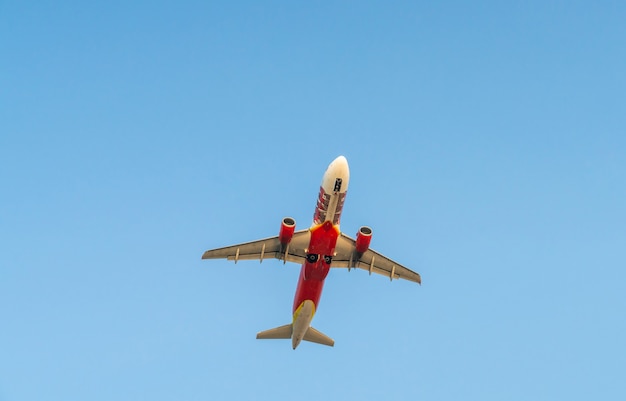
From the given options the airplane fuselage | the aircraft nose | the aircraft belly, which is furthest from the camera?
the aircraft belly

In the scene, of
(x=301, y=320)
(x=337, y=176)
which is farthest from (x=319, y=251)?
(x=301, y=320)

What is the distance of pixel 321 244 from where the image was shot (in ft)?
174

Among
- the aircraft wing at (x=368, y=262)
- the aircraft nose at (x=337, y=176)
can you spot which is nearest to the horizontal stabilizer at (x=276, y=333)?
the aircraft wing at (x=368, y=262)

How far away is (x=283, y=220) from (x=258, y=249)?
3970 mm

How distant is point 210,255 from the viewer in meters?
55.4

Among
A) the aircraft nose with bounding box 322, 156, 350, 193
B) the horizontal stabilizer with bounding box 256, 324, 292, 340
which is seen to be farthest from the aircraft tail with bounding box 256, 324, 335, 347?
the aircraft nose with bounding box 322, 156, 350, 193

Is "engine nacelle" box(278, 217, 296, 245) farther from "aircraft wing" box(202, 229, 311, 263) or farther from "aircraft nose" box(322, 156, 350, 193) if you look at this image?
"aircraft nose" box(322, 156, 350, 193)

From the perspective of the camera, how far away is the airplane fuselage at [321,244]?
49.8 metres

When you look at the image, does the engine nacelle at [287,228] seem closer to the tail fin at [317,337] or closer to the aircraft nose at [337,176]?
the aircraft nose at [337,176]

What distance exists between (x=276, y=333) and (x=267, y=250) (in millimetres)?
9962

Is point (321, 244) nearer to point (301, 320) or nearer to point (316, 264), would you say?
point (316, 264)

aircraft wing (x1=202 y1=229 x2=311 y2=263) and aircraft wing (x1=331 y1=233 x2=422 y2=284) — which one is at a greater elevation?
aircraft wing (x1=331 y1=233 x2=422 y2=284)

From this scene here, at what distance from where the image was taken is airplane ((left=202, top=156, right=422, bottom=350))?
50812 millimetres

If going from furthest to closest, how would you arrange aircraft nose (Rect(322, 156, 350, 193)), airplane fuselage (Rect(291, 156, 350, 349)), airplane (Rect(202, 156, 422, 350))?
airplane (Rect(202, 156, 422, 350))
airplane fuselage (Rect(291, 156, 350, 349))
aircraft nose (Rect(322, 156, 350, 193))
